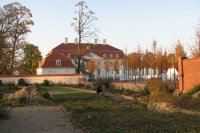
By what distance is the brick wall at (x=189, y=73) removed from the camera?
24.5 meters

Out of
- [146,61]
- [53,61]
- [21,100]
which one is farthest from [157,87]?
[53,61]

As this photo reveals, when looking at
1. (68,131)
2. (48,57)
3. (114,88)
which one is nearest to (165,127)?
(68,131)

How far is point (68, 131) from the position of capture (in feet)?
39.8

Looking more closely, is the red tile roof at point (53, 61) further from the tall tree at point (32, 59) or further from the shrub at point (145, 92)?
the shrub at point (145, 92)

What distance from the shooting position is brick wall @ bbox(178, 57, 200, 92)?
80.4ft

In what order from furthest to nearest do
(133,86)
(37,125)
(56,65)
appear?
(56,65)
(133,86)
(37,125)

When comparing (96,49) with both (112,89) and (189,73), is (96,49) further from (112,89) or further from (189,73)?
(189,73)

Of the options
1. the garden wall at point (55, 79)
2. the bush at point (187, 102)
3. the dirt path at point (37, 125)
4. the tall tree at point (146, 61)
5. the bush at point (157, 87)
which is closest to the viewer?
the dirt path at point (37, 125)

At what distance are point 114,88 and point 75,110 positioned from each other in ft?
72.3

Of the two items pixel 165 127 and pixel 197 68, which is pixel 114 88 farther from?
pixel 165 127

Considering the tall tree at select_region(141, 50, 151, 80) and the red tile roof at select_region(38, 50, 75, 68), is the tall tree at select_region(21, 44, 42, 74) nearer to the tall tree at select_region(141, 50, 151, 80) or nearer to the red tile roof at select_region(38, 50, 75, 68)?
the red tile roof at select_region(38, 50, 75, 68)

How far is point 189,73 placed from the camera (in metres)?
25.5

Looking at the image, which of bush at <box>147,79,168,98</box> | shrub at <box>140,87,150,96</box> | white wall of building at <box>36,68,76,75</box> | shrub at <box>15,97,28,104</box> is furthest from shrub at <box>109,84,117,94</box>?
white wall of building at <box>36,68,76,75</box>

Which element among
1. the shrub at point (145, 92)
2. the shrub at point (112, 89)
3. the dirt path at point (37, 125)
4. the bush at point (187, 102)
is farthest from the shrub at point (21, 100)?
the shrub at point (112, 89)
